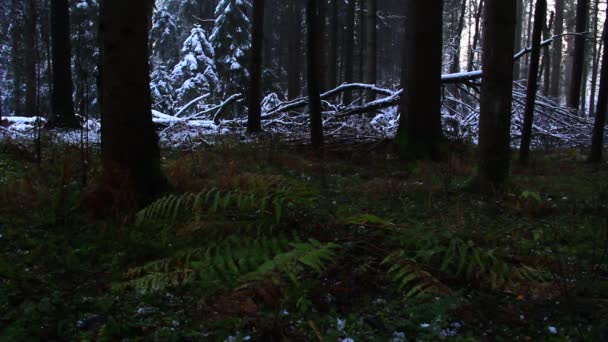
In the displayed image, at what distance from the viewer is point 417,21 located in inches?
361

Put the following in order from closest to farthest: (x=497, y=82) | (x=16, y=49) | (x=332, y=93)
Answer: (x=497, y=82)
(x=332, y=93)
(x=16, y=49)

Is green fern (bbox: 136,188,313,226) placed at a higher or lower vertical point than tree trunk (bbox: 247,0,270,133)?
lower

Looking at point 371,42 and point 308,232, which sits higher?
point 371,42

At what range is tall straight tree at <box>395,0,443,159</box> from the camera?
9.15m

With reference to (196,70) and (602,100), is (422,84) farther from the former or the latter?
(196,70)

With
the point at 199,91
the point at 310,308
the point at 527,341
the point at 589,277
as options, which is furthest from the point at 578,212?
the point at 199,91

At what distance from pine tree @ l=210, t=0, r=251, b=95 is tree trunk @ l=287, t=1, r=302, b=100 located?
107 inches

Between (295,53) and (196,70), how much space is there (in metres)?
5.93

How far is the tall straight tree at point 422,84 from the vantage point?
915 cm

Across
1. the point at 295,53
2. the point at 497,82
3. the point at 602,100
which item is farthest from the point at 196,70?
the point at 497,82

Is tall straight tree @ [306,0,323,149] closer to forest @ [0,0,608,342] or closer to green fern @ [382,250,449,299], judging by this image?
forest @ [0,0,608,342]

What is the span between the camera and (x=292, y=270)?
2721mm

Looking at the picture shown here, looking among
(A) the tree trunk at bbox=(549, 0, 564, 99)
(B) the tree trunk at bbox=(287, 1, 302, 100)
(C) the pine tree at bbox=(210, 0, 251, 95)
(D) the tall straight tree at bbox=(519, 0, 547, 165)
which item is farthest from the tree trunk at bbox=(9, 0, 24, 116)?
(A) the tree trunk at bbox=(549, 0, 564, 99)

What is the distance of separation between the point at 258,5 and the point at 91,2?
44.1 ft
